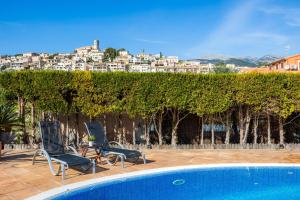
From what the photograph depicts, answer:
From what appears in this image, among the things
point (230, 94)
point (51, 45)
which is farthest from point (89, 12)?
point (230, 94)

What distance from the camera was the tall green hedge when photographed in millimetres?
13359

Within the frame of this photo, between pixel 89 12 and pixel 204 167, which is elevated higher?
pixel 89 12

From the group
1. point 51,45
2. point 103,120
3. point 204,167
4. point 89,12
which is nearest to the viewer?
point 204,167

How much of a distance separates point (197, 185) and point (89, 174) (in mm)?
2894

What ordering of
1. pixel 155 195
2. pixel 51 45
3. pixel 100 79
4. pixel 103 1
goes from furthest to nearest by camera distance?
pixel 51 45, pixel 103 1, pixel 100 79, pixel 155 195

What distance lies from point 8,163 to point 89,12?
2759 centimetres

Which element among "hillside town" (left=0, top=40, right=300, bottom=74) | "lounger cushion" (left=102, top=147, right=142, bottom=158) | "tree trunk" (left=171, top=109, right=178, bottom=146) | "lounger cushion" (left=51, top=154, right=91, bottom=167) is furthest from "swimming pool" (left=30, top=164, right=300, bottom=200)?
"hillside town" (left=0, top=40, right=300, bottom=74)

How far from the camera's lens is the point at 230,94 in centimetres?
1384

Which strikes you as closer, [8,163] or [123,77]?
[8,163]

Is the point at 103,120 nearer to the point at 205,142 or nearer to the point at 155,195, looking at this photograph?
the point at 205,142

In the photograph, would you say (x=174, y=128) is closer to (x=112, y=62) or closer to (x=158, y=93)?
(x=158, y=93)

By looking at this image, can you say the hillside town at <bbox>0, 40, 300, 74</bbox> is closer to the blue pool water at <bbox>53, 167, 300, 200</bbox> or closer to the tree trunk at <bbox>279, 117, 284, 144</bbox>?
the tree trunk at <bbox>279, 117, 284, 144</bbox>

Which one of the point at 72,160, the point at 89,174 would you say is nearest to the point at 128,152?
the point at 89,174

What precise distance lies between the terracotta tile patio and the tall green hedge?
71.9 inches
